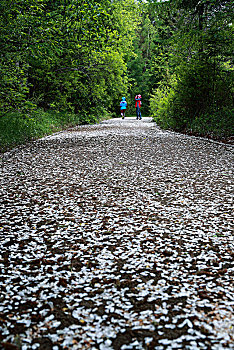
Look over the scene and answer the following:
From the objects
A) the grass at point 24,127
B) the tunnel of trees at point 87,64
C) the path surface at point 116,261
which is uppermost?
the tunnel of trees at point 87,64

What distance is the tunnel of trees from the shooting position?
969 cm

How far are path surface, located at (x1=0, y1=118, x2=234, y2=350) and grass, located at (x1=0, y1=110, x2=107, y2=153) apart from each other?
4.10m

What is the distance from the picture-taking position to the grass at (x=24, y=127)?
11.0 meters

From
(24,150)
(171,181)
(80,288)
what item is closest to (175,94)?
(24,150)

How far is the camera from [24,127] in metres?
13.0

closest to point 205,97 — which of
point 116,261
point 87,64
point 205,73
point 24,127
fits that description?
point 205,73

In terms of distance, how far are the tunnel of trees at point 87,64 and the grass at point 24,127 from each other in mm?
41

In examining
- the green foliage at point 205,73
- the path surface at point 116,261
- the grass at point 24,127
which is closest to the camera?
the path surface at point 116,261

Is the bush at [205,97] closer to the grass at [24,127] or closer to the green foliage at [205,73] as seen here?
the green foliage at [205,73]

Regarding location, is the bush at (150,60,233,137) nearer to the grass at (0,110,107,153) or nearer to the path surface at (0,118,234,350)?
the grass at (0,110,107,153)

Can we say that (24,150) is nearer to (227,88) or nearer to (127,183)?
(127,183)

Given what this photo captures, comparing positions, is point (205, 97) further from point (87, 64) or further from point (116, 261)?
point (116, 261)

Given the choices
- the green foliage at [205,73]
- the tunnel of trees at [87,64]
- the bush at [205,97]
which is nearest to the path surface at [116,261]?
the tunnel of trees at [87,64]

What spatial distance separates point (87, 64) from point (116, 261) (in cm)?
1654
